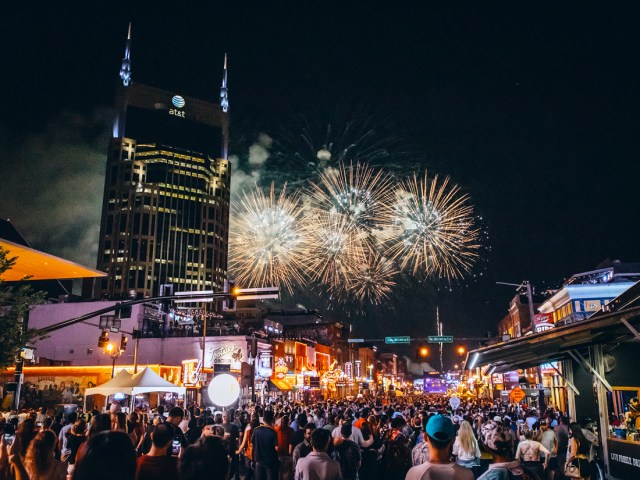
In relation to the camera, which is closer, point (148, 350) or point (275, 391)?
point (148, 350)

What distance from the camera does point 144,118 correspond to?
14025cm

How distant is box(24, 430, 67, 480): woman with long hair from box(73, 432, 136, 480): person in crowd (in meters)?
2.38

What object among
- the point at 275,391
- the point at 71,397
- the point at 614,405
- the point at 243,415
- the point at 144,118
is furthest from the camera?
the point at 144,118

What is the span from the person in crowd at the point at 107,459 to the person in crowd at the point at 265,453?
6.41 meters

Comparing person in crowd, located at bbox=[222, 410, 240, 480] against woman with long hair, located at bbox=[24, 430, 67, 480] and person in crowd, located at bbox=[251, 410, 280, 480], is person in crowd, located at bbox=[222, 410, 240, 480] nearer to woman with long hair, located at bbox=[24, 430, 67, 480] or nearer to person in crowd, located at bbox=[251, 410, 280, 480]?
person in crowd, located at bbox=[251, 410, 280, 480]

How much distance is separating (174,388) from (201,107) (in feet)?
466

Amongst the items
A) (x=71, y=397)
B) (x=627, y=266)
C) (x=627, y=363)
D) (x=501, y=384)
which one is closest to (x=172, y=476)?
(x=627, y=363)

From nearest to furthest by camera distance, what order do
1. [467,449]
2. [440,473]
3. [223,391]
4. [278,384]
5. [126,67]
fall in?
[440,473] < [467,449] < [223,391] < [278,384] < [126,67]

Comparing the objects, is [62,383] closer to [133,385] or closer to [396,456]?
[133,385]

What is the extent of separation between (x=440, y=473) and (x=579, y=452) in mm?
Result: 7231

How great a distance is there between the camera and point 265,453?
10.0m

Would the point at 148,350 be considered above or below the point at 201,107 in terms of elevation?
below

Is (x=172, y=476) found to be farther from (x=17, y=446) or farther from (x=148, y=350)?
(x=148, y=350)

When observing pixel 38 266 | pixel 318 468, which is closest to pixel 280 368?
pixel 38 266
